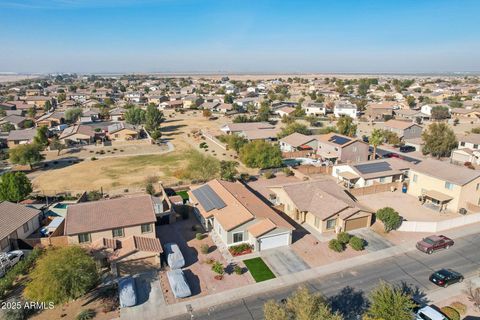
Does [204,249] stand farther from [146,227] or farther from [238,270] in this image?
[146,227]

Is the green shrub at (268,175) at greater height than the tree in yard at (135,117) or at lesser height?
lesser

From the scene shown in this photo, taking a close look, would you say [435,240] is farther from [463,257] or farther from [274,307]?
[274,307]

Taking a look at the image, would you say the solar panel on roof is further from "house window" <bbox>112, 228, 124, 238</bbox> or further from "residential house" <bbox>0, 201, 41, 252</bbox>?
"residential house" <bbox>0, 201, 41, 252</bbox>

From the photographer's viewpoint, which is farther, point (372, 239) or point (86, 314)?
point (372, 239)

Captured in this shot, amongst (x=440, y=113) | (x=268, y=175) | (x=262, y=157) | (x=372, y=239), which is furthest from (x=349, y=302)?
(x=440, y=113)

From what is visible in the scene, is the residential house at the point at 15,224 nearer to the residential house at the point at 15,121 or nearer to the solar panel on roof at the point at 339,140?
the solar panel on roof at the point at 339,140

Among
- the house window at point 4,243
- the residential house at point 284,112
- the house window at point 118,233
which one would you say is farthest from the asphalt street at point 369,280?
the residential house at point 284,112

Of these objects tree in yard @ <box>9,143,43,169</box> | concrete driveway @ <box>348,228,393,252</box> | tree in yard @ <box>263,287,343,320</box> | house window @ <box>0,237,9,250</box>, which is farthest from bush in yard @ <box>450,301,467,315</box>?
tree in yard @ <box>9,143,43,169</box>
